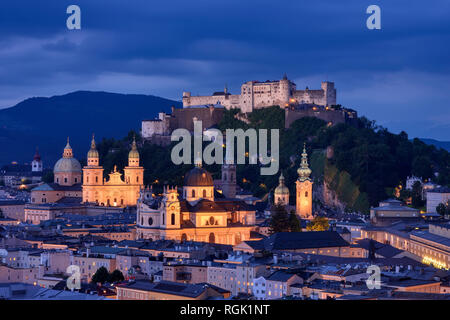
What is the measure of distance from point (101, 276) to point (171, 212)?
16.2 m

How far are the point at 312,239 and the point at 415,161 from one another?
103ft

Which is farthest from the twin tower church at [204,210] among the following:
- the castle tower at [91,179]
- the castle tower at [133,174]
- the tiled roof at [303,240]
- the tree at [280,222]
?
the castle tower at [91,179]

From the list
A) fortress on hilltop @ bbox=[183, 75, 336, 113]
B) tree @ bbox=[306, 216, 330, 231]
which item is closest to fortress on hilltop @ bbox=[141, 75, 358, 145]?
fortress on hilltop @ bbox=[183, 75, 336, 113]

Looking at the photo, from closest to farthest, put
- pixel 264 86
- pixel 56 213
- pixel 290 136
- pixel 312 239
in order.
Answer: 1. pixel 312 239
2. pixel 56 213
3. pixel 290 136
4. pixel 264 86

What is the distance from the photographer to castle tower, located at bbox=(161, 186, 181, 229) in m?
62.6

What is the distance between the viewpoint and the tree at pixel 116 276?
1828 inches

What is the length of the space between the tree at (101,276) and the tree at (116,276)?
0.20 metres

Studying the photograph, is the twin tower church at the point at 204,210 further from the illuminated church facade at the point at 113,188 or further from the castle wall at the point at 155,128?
the castle wall at the point at 155,128

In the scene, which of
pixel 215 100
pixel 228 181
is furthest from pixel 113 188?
pixel 215 100

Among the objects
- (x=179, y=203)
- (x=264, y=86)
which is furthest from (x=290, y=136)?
(x=179, y=203)
